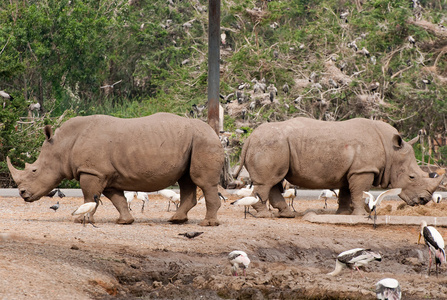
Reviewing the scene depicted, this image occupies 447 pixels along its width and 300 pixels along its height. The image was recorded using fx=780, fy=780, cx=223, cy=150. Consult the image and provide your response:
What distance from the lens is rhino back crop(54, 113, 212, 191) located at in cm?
1146

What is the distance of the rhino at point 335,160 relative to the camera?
13203mm

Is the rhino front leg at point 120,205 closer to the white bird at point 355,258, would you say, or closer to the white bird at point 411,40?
the white bird at point 355,258

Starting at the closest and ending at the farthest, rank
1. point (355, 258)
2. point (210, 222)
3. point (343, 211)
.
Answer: point (355, 258), point (210, 222), point (343, 211)

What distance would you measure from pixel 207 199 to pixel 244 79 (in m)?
11.9

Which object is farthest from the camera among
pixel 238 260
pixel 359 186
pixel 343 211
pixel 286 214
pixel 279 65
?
pixel 279 65

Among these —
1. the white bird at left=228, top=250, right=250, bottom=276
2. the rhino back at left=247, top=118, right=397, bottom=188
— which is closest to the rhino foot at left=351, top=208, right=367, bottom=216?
the rhino back at left=247, top=118, right=397, bottom=188

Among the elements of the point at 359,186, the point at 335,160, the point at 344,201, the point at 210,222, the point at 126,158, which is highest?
the point at 126,158

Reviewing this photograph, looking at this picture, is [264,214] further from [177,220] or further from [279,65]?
[279,65]

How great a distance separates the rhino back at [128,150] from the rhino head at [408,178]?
3.79 meters

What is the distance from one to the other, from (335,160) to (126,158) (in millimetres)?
3755

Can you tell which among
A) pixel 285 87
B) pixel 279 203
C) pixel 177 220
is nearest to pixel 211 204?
pixel 177 220

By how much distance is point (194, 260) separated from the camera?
9430 mm

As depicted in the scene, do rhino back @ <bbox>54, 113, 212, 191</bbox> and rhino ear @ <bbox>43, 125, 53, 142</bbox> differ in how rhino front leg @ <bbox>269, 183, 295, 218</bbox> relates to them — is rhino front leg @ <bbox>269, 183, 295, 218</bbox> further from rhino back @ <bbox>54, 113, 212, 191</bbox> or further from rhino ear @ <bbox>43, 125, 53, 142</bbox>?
rhino ear @ <bbox>43, 125, 53, 142</bbox>

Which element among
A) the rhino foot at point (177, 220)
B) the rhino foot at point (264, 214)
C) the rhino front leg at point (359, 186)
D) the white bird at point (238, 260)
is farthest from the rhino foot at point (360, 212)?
the white bird at point (238, 260)
